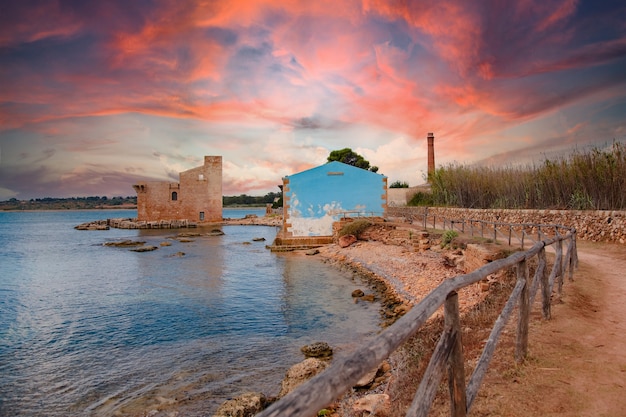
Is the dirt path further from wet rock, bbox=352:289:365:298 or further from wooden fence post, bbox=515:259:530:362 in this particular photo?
wet rock, bbox=352:289:365:298

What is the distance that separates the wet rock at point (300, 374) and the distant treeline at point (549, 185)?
A: 12959 mm

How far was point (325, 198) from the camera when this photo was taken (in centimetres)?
2400

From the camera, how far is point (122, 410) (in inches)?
228

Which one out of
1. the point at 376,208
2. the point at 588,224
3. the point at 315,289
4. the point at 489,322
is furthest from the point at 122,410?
the point at 376,208

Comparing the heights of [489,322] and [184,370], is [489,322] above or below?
above

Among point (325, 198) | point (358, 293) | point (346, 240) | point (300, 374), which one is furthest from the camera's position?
point (325, 198)

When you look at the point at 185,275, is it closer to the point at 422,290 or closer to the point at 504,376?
the point at 422,290

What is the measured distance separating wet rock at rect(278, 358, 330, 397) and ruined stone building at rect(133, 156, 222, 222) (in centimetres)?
4791

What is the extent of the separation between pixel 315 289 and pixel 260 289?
2112mm

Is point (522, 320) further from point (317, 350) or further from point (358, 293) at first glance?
point (358, 293)

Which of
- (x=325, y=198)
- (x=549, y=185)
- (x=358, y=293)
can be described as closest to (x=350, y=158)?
(x=325, y=198)

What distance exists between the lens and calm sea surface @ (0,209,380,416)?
6.37m

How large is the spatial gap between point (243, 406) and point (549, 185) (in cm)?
1641

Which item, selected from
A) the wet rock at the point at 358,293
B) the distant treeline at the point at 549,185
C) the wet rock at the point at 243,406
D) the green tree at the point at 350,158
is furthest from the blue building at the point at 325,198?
the green tree at the point at 350,158
